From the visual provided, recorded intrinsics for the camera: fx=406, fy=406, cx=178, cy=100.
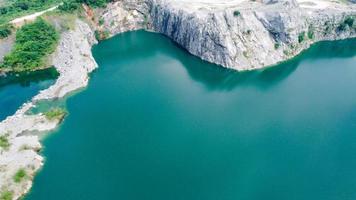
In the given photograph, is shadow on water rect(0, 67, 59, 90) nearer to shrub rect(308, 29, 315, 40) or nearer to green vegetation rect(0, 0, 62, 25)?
green vegetation rect(0, 0, 62, 25)

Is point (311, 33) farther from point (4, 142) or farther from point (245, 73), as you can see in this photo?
point (4, 142)

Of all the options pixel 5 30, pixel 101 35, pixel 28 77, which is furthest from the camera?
pixel 101 35

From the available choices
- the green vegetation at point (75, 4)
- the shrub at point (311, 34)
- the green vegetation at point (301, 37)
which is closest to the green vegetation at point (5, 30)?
the green vegetation at point (75, 4)

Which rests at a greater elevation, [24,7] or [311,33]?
[24,7]

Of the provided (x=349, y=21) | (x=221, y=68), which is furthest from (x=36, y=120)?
(x=349, y=21)

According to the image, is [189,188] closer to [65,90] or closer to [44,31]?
[65,90]

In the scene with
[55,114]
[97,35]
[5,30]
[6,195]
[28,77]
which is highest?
[5,30]

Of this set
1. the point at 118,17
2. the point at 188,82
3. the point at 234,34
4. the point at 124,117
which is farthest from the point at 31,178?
the point at 118,17
